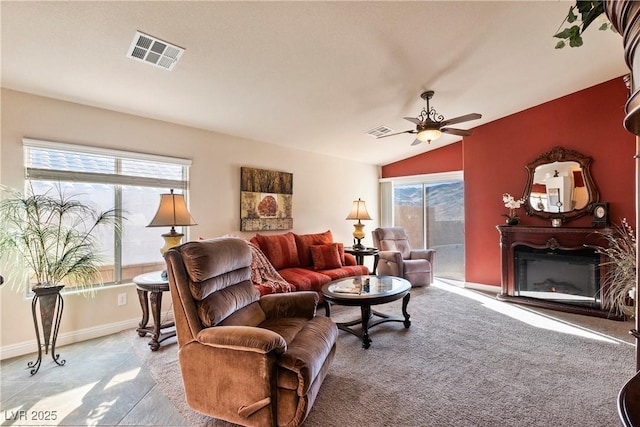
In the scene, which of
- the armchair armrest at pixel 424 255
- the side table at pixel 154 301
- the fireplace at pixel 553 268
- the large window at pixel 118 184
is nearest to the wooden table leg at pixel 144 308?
the side table at pixel 154 301

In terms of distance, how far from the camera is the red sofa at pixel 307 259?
3914 mm

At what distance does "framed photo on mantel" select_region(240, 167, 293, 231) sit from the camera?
14.4ft

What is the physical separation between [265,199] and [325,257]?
131cm

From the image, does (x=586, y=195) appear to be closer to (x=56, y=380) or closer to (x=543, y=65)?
(x=543, y=65)

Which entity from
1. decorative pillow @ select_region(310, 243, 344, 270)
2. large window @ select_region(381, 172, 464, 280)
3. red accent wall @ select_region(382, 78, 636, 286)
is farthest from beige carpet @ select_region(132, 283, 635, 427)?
large window @ select_region(381, 172, 464, 280)

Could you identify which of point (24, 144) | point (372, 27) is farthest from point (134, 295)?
point (372, 27)

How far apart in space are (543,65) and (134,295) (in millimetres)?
5428

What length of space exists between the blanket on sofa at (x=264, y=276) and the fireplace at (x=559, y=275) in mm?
3540

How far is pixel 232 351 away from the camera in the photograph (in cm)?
172

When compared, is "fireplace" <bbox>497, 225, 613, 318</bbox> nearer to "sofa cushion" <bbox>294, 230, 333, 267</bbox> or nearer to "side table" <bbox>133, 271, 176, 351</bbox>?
"sofa cushion" <bbox>294, 230, 333, 267</bbox>

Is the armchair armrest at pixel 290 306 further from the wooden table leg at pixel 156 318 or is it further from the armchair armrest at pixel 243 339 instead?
the wooden table leg at pixel 156 318

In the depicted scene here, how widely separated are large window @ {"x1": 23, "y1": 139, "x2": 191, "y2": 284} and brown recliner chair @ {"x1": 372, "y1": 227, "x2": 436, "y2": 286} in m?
3.37

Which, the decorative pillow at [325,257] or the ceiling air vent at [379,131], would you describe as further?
the ceiling air vent at [379,131]

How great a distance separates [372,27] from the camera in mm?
2441
